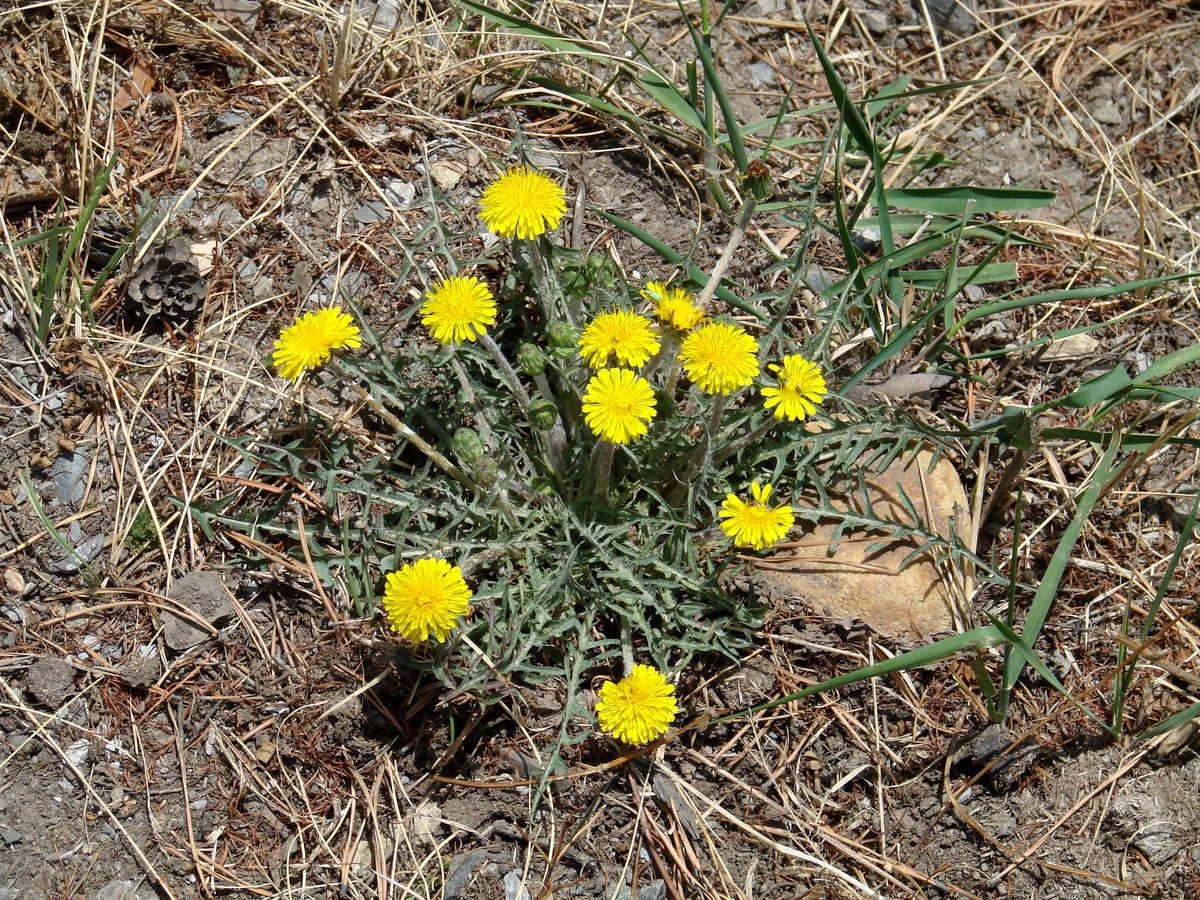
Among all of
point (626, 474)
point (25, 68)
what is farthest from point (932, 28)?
point (25, 68)

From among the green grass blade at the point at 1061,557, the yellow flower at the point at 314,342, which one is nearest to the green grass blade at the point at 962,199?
the green grass blade at the point at 1061,557

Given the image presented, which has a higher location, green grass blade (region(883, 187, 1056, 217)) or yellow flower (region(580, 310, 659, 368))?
green grass blade (region(883, 187, 1056, 217))

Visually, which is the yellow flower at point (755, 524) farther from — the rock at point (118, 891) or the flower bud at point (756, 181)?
the rock at point (118, 891)

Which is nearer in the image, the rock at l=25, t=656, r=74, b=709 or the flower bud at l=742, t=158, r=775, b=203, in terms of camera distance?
the flower bud at l=742, t=158, r=775, b=203

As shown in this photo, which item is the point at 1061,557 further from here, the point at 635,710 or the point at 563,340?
the point at 563,340

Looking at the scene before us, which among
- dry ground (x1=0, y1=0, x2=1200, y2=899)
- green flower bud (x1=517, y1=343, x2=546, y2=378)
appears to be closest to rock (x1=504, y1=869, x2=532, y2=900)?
dry ground (x1=0, y1=0, x2=1200, y2=899)

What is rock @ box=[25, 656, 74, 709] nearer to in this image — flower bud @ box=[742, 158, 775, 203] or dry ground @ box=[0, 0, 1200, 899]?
dry ground @ box=[0, 0, 1200, 899]
